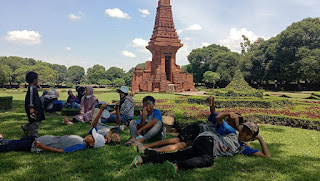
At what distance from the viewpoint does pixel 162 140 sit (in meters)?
4.12

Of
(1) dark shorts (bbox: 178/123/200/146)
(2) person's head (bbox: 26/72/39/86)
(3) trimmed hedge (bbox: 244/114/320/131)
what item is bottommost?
(3) trimmed hedge (bbox: 244/114/320/131)

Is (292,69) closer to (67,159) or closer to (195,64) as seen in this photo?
(195,64)

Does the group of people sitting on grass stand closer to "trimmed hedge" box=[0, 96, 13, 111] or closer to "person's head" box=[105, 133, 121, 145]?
"person's head" box=[105, 133, 121, 145]

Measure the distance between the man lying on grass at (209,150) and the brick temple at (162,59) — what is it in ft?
88.8

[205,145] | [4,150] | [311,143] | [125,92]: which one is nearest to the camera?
[205,145]

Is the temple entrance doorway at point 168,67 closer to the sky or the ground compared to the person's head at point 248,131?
closer to the sky

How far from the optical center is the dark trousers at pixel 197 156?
134 inches

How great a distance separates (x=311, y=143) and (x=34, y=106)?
6804 millimetres

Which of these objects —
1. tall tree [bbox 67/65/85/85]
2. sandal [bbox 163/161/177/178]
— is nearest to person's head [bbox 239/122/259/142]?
sandal [bbox 163/161/177/178]

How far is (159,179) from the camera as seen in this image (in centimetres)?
304

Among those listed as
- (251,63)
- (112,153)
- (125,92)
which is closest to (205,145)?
(112,153)

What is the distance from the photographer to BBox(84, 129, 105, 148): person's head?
421 cm

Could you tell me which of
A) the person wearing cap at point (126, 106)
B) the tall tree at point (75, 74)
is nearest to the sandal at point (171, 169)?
the person wearing cap at point (126, 106)

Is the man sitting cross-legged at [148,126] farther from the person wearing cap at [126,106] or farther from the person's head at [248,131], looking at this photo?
the person's head at [248,131]
